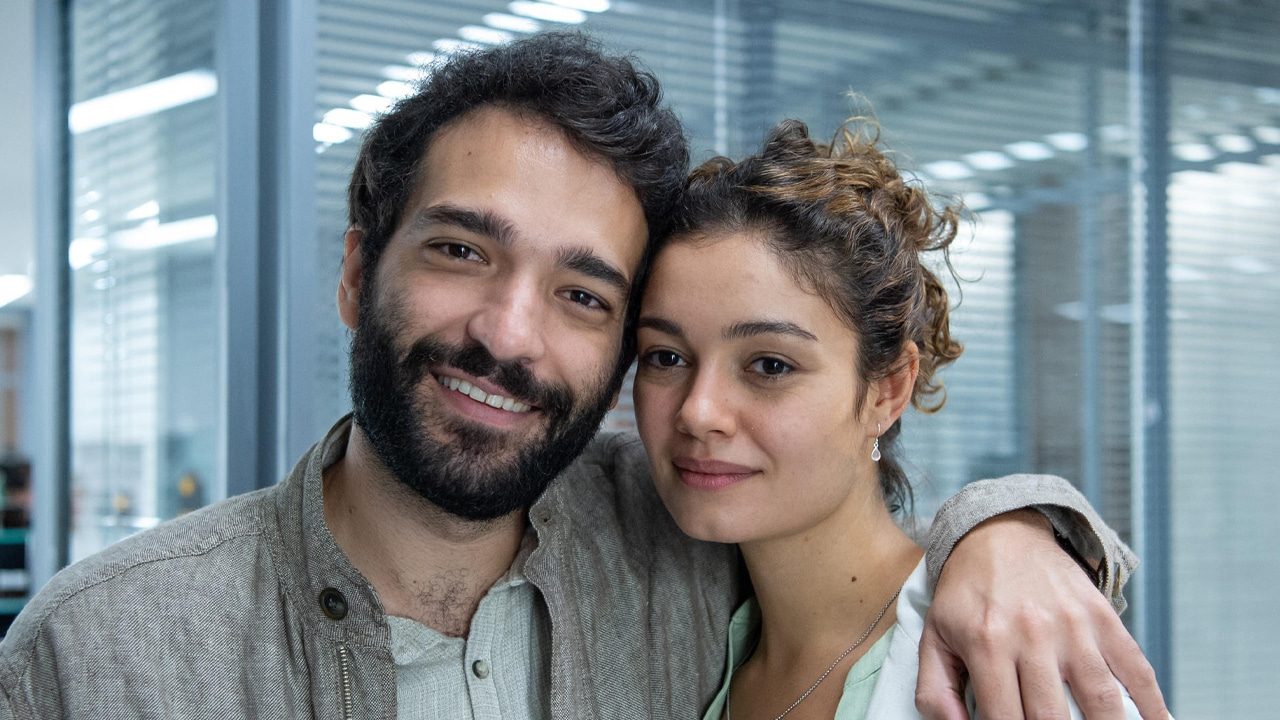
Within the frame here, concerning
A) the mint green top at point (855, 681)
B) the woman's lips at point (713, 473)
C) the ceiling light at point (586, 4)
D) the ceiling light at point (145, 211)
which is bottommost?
the mint green top at point (855, 681)

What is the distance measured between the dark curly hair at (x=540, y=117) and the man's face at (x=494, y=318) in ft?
0.08

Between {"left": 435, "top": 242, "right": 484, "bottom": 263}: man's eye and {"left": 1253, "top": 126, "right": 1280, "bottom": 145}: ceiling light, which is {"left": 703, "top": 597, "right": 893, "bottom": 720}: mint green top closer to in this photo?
{"left": 435, "top": 242, "right": 484, "bottom": 263}: man's eye

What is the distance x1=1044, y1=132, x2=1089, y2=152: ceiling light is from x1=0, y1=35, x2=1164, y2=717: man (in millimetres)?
1570

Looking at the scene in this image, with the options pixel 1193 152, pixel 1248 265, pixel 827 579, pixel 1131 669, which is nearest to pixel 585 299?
pixel 827 579

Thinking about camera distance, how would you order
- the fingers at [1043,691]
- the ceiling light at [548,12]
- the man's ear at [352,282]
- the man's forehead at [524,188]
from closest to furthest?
the fingers at [1043,691] < the man's forehead at [524,188] < the man's ear at [352,282] < the ceiling light at [548,12]

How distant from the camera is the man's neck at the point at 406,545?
1.42 metres

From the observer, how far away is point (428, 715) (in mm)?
1339

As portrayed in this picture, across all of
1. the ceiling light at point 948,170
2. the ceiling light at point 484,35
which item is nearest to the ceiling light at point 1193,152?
the ceiling light at point 948,170

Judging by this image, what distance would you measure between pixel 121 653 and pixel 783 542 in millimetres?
788

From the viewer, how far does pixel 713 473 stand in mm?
1457

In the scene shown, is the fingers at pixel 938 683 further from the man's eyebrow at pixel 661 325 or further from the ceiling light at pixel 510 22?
the ceiling light at pixel 510 22

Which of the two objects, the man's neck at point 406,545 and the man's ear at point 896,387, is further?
the man's ear at point 896,387

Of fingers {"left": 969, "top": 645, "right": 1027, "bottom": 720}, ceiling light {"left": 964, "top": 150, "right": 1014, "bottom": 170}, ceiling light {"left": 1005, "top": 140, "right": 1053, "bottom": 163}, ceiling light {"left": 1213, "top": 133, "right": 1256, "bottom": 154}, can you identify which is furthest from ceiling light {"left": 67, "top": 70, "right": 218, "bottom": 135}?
ceiling light {"left": 1213, "top": 133, "right": 1256, "bottom": 154}

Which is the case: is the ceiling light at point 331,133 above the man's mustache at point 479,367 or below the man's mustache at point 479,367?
above
